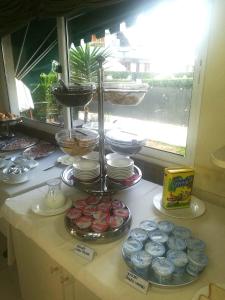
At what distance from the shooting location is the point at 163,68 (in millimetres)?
1201

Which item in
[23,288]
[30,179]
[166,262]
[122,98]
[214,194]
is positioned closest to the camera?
[166,262]

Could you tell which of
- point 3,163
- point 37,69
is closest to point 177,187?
point 3,163

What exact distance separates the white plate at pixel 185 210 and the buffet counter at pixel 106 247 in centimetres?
2

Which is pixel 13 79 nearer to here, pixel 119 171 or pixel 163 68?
pixel 163 68

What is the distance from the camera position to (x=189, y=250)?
723 mm

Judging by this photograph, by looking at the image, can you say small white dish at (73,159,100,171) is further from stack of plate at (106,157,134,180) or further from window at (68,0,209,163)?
window at (68,0,209,163)

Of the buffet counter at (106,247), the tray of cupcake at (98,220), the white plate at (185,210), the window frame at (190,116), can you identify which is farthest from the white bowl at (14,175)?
the white plate at (185,210)

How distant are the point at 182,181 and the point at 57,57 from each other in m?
1.20

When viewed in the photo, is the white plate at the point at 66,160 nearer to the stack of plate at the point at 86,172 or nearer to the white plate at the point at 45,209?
the stack of plate at the point at 86,172

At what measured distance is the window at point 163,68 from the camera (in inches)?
41.7

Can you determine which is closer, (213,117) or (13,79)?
(213,117)

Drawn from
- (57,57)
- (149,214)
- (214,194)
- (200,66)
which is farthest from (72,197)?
(57,57)

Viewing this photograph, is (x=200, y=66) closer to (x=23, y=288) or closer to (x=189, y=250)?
(x=189, y=250)

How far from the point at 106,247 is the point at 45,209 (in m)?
0.30
